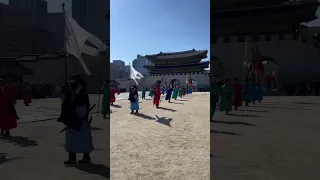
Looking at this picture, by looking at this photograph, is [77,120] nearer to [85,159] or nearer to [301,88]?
[85,159]

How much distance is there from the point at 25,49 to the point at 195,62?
1276 inches

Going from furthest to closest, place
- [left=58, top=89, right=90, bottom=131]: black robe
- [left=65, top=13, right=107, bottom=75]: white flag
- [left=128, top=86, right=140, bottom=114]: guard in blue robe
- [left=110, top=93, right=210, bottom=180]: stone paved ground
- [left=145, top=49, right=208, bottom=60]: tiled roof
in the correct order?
[left=145, top=49, right=208, bottom=60]: tiled roof
[left=128, top=86, right=140, bottom=114]: guard in blue robe
[left=110, top=93, right=210, bottom=180]: stone paved ground
[left=65, top=13, right=107, bottom=75]: white flag
[left=58, top=89, right=90, bottom=131]: black robe

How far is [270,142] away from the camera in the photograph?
2.48m

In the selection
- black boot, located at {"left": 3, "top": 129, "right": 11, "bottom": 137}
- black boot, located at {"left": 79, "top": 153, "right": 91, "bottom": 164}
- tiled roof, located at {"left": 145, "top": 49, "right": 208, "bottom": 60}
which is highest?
tiled roof, located at {"left": 145, "top": 49, "right": 208, "bottom": 60}

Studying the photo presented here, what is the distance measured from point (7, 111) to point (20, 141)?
324mm

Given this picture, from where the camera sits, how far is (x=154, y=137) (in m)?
5.30

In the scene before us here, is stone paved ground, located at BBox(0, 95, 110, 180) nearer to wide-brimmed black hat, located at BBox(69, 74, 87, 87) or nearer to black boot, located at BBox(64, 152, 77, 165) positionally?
black boot, located at BBox(64, 152, 77, 165)

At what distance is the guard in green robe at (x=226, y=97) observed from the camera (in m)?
2.51

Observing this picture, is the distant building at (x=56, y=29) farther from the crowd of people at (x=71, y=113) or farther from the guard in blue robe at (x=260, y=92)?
the guard in blue robe at (x=260, y=92)

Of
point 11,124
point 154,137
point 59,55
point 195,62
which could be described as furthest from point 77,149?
point 195,62

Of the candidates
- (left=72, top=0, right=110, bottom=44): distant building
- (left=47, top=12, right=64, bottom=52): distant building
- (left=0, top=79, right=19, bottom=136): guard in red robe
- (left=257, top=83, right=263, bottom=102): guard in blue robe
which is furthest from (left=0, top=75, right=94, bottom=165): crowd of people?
(left=257, top=83, right=263, bottom=102): guard in blue robe

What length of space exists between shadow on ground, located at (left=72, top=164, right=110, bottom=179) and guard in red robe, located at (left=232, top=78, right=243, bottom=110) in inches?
57.1

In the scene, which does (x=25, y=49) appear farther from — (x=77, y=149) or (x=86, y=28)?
(x=77, y=149)

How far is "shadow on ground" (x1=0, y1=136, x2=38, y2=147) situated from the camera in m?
2.39
